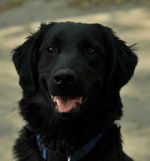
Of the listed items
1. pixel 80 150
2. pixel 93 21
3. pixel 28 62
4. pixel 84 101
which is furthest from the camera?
pixel 93 21

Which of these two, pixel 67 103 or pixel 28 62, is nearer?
pixel 67 103

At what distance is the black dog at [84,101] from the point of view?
5.55 m

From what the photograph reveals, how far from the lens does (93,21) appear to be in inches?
493

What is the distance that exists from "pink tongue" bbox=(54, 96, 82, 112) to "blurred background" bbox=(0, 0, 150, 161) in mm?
2432

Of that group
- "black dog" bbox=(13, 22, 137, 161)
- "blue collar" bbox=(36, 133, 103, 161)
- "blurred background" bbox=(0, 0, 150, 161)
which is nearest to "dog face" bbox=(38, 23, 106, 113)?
"black dog" bbox=(13, 22, 137, 161)

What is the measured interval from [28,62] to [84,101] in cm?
61

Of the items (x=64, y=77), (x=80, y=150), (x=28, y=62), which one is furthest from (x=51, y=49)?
(x=80, y=150)

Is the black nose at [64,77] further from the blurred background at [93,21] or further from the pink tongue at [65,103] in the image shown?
the blurred background at [93,21]

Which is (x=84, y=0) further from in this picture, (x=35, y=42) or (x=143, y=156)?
(x=35, y=42)

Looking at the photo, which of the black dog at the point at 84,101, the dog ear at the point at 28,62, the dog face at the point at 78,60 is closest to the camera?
the dog face at the point at 78,60

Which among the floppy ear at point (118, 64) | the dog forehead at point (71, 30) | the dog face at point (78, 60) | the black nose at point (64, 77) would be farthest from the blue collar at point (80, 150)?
the dog forehead at point (71, 30)

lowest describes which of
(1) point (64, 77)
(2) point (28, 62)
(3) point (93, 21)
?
(1) point (64, 77)

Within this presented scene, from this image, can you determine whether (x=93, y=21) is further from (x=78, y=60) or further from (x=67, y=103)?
(x=67, y=103)

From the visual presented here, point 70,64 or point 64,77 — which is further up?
point 70,64
